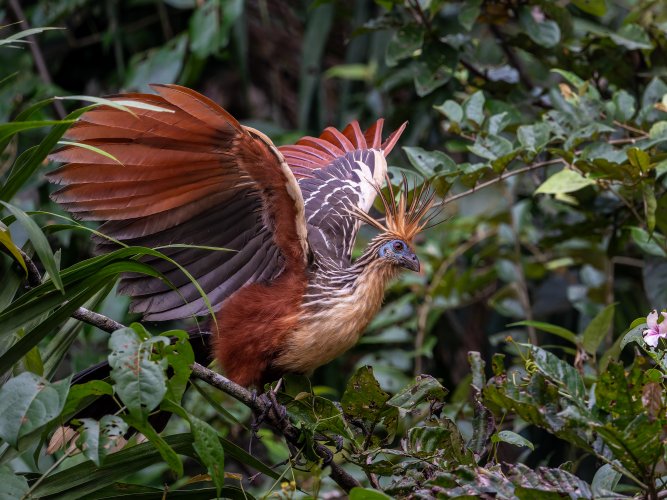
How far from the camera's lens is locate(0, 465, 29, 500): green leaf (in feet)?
5.41

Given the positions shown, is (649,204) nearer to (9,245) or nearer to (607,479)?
(607,479)

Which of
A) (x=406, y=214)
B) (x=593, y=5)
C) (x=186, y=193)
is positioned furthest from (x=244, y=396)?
(x=593, y=5)

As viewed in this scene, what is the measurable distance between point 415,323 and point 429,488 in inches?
90.2

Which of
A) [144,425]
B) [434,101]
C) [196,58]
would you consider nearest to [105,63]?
[196,58]

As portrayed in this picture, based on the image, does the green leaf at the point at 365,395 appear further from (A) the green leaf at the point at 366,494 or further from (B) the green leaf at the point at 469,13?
(B) the green leaf at the point at 469,13

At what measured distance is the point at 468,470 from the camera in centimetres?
168

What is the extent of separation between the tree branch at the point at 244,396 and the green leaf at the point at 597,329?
913mm

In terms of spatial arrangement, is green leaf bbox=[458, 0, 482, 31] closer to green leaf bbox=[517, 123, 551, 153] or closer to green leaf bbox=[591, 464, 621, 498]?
green leaf bbox=[517, 123, 551, 153]

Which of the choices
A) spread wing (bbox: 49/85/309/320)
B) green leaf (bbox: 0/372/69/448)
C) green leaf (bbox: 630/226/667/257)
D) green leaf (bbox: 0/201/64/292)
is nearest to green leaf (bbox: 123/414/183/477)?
green leaf (bbox: 0/372/69/448)

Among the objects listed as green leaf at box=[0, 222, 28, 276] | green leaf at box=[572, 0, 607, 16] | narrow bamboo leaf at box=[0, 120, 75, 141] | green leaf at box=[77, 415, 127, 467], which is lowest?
green leaf at box=[572, 0, 607, 16]

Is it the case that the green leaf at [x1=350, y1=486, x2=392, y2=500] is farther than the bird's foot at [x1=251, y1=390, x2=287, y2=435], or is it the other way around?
the bird's foot at [x1=251, y1=390, x2=287, y2=435]

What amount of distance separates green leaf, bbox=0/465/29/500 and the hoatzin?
0.66 meters

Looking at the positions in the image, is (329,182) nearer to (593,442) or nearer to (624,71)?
(624,71)

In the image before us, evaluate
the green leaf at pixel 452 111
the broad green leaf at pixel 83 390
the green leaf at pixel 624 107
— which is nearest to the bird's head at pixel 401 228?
the green leaf at pixel 452 111
